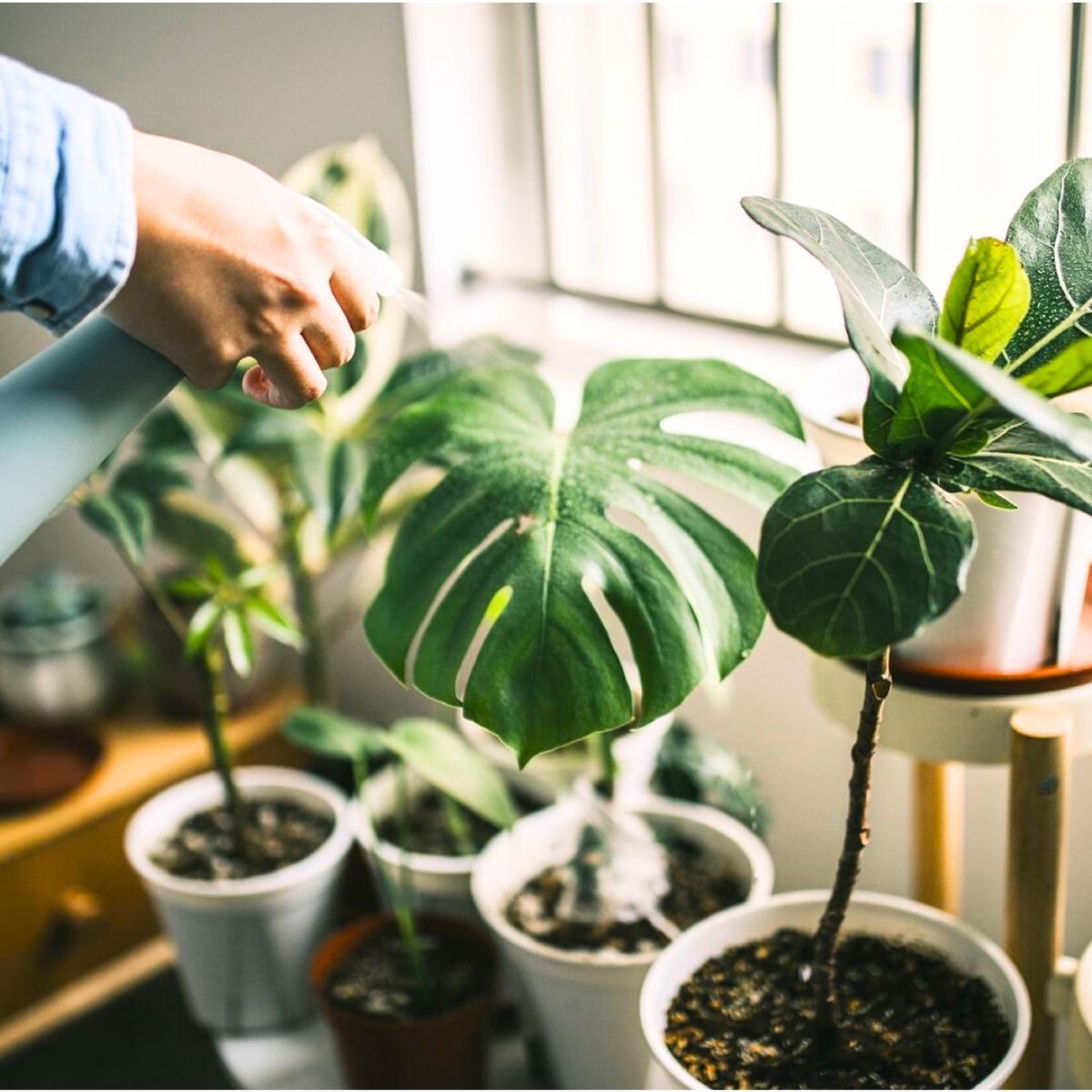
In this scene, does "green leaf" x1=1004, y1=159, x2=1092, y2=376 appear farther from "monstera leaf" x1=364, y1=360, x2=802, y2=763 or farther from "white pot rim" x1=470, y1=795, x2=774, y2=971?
"white pot rim" x1=470, y1=795, x2=774, y2=971

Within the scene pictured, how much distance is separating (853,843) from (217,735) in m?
0.74

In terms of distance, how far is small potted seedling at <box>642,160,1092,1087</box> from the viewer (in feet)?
2.38

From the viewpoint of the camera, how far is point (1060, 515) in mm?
920

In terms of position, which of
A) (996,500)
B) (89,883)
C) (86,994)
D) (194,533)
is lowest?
(86,994)

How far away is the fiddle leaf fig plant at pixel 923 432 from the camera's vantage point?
72 centimetres

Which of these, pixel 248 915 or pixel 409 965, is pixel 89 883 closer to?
pixel 248 915

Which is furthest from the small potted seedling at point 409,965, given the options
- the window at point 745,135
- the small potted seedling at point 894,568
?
the window at point 745,135

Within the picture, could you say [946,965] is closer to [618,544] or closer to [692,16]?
[618,544]

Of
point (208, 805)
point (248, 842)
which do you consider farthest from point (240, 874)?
point (208, 805)

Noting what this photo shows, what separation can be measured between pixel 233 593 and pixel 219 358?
1.91ft

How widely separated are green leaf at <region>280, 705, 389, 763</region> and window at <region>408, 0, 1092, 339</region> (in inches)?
27.5

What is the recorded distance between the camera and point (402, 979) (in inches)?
57.0

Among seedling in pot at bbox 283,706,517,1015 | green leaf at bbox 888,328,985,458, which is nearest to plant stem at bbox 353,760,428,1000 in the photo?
seedling in pot at bbox 283,706,517,1015

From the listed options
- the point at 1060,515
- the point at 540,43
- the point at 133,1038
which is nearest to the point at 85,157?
the point at 1060,515
